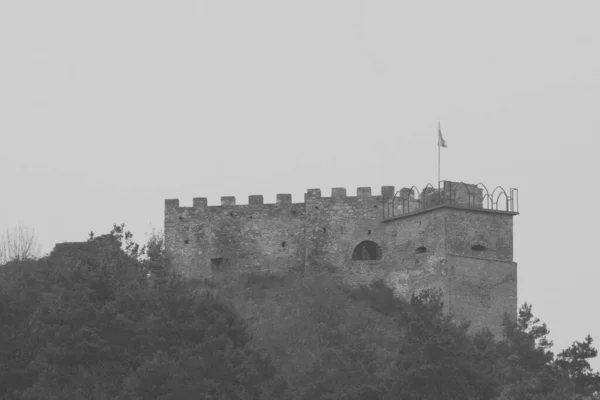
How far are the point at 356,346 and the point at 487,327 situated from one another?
13.2 metres

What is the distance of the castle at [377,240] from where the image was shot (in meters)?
82.6

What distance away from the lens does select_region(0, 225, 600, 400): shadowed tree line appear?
67188 mm

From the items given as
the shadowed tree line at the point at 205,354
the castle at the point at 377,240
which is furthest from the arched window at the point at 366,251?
the shadowed tree line at the point at 205,354

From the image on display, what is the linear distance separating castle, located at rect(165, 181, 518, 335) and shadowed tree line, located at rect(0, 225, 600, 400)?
541 cm

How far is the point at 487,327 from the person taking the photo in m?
81.4

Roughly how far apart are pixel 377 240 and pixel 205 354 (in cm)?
1890

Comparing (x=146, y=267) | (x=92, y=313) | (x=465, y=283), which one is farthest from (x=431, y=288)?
(x=92, y=313)

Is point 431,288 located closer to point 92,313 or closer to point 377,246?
point 377,246

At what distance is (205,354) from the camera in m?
69.2

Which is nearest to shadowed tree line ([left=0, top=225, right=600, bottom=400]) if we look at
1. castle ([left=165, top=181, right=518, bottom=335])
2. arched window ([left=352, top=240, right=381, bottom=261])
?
castle ([left=165, top=181, right=518, bottom=335])

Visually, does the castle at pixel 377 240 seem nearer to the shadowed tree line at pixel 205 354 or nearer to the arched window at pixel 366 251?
the arched window at pixel 366 251

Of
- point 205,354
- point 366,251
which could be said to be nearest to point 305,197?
point 366,251

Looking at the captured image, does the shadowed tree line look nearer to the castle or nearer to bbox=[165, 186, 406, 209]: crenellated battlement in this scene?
the castle

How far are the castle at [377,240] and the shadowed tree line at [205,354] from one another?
17.8ft
